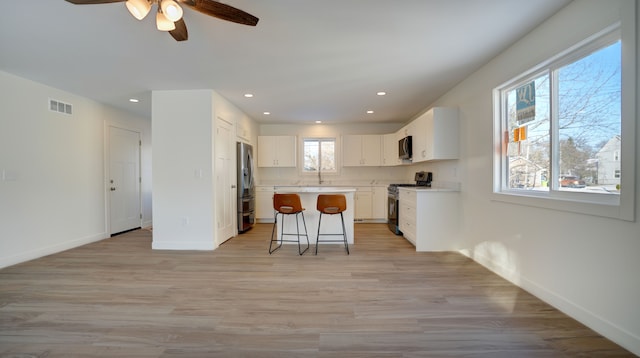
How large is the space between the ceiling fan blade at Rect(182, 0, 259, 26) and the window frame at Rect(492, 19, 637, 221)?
2445mm

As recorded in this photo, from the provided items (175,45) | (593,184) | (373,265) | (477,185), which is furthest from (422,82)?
(175,45)

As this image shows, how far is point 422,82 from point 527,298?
9.23 feet

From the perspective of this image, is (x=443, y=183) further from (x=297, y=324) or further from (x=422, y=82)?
(x=297, y=324)

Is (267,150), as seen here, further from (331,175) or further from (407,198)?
(407,198)

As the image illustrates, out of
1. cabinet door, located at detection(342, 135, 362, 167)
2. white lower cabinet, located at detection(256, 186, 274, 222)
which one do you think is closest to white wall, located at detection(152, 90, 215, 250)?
white lower cabinet, located at detection(256, 186, 274, 222)

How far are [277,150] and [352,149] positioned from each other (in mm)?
1856

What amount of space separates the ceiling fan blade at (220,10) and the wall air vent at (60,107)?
376cm

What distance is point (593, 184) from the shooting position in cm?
195

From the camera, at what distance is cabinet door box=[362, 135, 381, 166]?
21.0 feet

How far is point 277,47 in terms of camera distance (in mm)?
2672

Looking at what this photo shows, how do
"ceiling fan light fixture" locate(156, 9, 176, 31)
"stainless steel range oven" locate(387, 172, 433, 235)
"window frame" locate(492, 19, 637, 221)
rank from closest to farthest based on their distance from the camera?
"window frame" locate(492, 19, 637, 221)
"ceiling fan light fixture" locate(156, 9, 176, 31)
"stainless steel range oven" locate(387, 172, 433, 235)

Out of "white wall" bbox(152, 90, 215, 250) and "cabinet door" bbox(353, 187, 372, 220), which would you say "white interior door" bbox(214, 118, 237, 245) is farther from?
"cabinet door" bbox(353, 187, 372, 220)

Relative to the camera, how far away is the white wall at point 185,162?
399 cm

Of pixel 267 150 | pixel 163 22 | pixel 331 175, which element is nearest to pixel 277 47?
pixel 163 22
